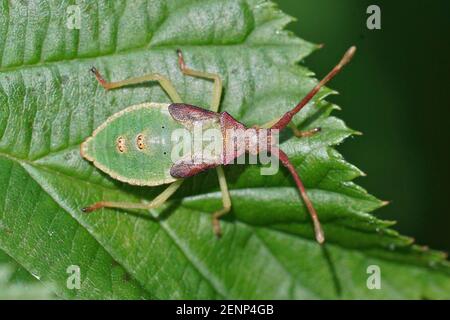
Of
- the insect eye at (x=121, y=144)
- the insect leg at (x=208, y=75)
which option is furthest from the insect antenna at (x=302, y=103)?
the insect eye at (x=121, y=144)

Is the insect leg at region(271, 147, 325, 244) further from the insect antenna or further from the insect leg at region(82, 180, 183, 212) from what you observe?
the insect leg at region(82, 180, 183, 212)

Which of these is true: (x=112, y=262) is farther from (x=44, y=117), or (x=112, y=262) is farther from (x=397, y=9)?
(x=397, y=9)

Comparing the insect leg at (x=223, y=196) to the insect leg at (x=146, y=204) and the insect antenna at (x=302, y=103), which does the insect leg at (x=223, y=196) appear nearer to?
the insect leg at (x=146, y=204)

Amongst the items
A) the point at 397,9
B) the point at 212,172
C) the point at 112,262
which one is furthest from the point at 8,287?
the point at 397,9

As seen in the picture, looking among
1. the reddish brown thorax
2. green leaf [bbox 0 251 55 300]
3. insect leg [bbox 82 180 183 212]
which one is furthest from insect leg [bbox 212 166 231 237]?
green leaf [bbox 0 251 55 300]

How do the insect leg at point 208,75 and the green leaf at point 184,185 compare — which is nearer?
the green leaf at point 184,185

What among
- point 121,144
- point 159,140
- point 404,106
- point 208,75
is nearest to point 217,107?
point 208,75
